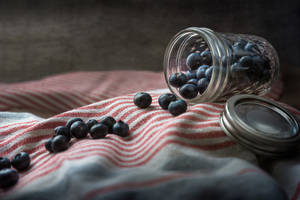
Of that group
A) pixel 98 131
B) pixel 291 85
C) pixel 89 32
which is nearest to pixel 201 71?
pixel 98 131

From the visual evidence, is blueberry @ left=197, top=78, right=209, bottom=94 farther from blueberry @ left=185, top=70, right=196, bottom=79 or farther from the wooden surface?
the wooden surface

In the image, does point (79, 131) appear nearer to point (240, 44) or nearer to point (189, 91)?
point (189, 91)

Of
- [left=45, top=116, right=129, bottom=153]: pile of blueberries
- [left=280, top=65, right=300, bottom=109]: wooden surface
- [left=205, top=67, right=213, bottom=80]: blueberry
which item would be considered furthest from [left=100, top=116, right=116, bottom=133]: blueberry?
[left=280, top=65, right=300, bottom=109]: wooden surface

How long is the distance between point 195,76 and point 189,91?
0.10 m

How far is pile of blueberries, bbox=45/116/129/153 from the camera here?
77 cm

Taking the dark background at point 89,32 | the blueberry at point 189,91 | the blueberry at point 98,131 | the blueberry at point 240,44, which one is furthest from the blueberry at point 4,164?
the dark background at point 89,32

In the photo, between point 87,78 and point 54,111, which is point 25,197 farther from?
point 87,78

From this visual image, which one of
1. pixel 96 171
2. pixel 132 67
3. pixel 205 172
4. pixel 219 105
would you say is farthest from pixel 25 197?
pixel 132 67

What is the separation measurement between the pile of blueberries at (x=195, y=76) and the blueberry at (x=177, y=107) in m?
0.06

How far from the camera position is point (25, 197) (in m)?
0.58

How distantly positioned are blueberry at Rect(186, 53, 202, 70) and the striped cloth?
0.18 metres

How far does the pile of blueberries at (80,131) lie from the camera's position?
77 centimetres

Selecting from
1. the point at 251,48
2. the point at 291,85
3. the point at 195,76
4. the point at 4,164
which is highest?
the point at 251,48

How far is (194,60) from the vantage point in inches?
40.6
